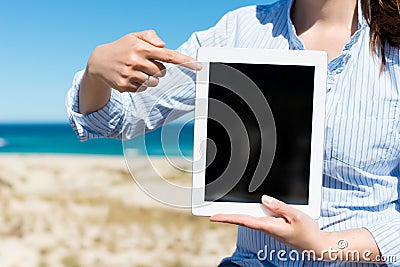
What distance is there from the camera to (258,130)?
123 cm

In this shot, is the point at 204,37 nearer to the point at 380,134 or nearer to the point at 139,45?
the point at 139,45

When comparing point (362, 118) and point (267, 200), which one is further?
point (362, 118)

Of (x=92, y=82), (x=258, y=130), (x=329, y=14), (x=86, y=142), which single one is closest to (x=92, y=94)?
(x=92, y=82)

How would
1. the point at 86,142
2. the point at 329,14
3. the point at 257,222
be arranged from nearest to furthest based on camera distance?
the point at 257,222, the point at 329,14, the point at 86,142

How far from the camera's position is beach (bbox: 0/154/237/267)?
4.51 metres

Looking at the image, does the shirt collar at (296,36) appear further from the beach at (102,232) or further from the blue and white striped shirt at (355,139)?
the beach at (102,232)

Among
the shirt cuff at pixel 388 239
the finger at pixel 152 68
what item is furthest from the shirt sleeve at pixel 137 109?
the shirt cuff at pixel 388 239

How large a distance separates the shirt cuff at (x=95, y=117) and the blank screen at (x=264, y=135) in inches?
9.4

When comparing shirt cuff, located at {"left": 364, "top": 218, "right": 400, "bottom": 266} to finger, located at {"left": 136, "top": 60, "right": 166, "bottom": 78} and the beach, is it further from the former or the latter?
the beach

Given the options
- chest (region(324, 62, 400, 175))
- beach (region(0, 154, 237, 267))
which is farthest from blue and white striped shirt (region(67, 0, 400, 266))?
beach (region(0, 154, 237, 267))

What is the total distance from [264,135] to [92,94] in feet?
1.14

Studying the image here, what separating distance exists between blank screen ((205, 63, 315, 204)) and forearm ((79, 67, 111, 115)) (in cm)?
23

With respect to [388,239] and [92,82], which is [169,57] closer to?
[92,82]

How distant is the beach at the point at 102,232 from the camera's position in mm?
4512
